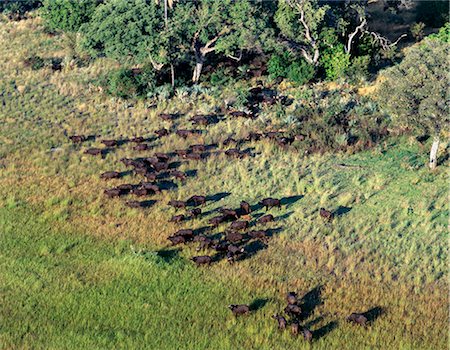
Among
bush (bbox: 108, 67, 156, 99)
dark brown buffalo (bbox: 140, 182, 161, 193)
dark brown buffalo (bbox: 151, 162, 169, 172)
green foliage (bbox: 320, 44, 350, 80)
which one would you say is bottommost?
dark brown buffalo (bbox: 140, 182, 161, 193)

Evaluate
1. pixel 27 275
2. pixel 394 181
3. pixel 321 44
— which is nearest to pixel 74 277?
pixel 27 275

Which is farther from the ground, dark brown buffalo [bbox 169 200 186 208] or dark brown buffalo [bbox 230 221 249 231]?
dark brown buffalo [bbox 169 200 186 208]

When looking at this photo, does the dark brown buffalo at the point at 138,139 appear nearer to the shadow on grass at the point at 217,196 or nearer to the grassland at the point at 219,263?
the grassland at the point at 219,263

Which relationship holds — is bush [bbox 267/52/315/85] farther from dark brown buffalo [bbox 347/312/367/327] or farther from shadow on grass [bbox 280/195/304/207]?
dark brown buffalo [bbox 347/312/367/327]

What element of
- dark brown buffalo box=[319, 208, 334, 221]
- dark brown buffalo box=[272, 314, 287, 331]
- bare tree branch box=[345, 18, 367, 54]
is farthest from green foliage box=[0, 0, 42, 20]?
dark brown buffalo box=[272, 314, 287, 331]

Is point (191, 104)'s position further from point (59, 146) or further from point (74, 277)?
point (74, 277)

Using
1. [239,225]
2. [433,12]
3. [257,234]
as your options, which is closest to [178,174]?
[239,225]
